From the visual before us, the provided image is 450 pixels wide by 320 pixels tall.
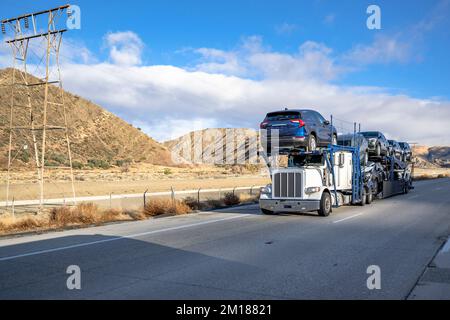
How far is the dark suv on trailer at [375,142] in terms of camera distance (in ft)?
80.0

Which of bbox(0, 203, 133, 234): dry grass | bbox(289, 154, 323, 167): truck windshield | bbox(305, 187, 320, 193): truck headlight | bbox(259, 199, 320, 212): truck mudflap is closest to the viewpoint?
bbox(0, 203, 133, 234): dry grass

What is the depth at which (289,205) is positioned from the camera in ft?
53.0

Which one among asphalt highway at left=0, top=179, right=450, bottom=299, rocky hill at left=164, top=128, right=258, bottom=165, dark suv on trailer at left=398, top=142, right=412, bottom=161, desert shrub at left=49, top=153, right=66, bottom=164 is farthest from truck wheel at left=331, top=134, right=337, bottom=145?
rocky hill at left=164, top=128, right=258, bottom=165

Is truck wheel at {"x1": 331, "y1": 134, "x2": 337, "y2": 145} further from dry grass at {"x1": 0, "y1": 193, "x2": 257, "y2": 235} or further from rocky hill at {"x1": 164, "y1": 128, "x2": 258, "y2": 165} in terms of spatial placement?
rocky hill at {"x1": 164, "y1": 128, "x2": 258, "y2": 165}

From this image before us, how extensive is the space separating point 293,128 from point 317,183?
2.22 metres

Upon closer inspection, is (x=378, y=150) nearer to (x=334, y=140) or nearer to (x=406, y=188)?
(x=334, y=140)

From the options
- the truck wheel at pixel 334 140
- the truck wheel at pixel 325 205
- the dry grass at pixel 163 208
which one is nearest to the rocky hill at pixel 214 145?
the truck wheel at pixel 334 140

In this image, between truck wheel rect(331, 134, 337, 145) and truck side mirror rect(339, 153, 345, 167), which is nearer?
truck side mirror rect(339, 153, 345, 167)

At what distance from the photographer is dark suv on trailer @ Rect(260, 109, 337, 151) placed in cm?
1652

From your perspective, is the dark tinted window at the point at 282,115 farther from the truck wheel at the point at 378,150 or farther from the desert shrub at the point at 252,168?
the desert shrub at the point at 252,168

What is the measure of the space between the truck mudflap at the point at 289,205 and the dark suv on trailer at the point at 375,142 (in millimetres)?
9830

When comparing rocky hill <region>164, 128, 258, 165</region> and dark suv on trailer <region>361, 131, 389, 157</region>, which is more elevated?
rocky hill <region>164, 128, 258, 165</region>

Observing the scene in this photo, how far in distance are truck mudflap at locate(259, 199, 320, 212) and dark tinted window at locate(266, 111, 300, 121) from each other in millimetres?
3029

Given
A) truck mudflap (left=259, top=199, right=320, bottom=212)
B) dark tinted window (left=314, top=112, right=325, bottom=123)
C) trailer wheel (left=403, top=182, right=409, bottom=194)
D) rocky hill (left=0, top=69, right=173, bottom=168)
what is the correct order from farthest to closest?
1. rocky hill (left=0, top=69, right=173, bottom=168)
2. trailer wheel (left=403, top=182, right=409, bottom=194)
3. dark tinted window (left=314, top=112, right=325, bottom=123)
4. truck mudflap (left=259, top=199, right=320, bottom=212)
